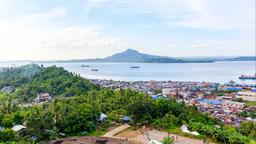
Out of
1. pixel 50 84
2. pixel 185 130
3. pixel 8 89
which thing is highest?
pixel 50 84

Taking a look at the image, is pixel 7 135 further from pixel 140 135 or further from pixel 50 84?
pixel 50 84

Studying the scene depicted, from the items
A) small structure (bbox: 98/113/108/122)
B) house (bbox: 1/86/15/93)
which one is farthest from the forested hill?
small structure (bbox: 98/113/108/122)

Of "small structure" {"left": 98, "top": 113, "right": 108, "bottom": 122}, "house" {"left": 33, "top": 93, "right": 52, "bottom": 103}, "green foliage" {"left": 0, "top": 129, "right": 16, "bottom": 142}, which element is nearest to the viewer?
"green foliage" {"left": 0, "top": 129, "right": 16, "bottom": 142}

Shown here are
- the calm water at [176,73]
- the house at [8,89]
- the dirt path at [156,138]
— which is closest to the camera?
the dirt path at [156,138]

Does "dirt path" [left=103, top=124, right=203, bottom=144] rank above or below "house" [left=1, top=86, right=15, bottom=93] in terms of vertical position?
below

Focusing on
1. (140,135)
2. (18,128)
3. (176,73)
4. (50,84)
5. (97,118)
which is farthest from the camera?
(176,73)

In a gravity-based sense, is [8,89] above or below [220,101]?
above

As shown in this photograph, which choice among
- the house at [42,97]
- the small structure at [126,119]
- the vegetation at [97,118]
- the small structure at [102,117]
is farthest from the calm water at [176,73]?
the small structure at [102,117]

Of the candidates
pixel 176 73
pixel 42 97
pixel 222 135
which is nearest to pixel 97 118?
pixel 222 135

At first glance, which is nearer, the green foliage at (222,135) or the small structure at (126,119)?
the green foliage at (222,135)

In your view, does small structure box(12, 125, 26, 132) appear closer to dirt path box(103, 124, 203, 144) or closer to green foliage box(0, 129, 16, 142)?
green foliage box(0, 129, 16, 142)

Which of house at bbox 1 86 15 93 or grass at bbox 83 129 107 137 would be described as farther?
house at bbox 1 86 15 93

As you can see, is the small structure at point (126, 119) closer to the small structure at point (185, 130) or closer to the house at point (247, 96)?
the small structure at point (185, 130)
